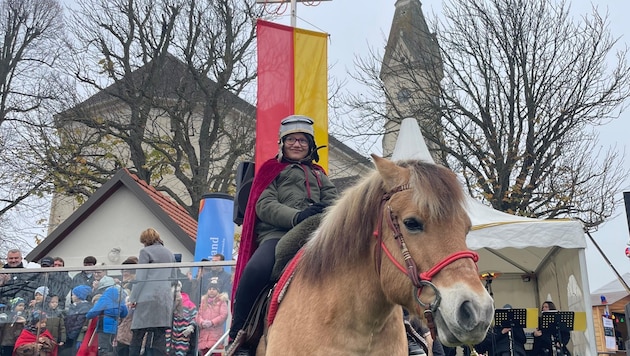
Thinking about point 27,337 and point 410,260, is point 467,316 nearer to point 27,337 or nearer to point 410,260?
point 410,260

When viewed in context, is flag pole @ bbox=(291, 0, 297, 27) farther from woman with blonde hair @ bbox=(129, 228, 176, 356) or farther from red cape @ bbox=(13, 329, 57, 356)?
red cape @ bbox=(13, 329, 57, 356)

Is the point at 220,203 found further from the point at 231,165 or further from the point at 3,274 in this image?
the point at 231,165

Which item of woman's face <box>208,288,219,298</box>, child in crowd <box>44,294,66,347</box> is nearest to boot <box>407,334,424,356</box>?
woman's face <box>208,288,219,298</box>

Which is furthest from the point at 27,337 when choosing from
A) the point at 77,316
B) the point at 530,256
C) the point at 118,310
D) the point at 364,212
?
the point at 530,256

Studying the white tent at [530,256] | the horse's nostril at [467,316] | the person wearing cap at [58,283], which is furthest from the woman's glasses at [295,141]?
the person wearing cap at [58,283]

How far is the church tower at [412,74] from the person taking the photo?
73.7 ft

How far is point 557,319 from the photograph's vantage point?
9875mm

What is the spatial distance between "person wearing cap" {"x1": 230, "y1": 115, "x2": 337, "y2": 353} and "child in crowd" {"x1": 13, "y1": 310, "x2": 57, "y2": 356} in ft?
17.5

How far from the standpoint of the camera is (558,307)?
480 inches

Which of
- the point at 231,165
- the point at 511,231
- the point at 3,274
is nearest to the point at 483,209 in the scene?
the point at 511,231

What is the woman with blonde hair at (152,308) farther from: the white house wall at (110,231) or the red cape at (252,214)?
the white house wall at (110,231)

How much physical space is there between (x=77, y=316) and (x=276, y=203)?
563cm

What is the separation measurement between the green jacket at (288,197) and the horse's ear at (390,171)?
3.10 feet

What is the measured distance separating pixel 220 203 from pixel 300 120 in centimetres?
923
